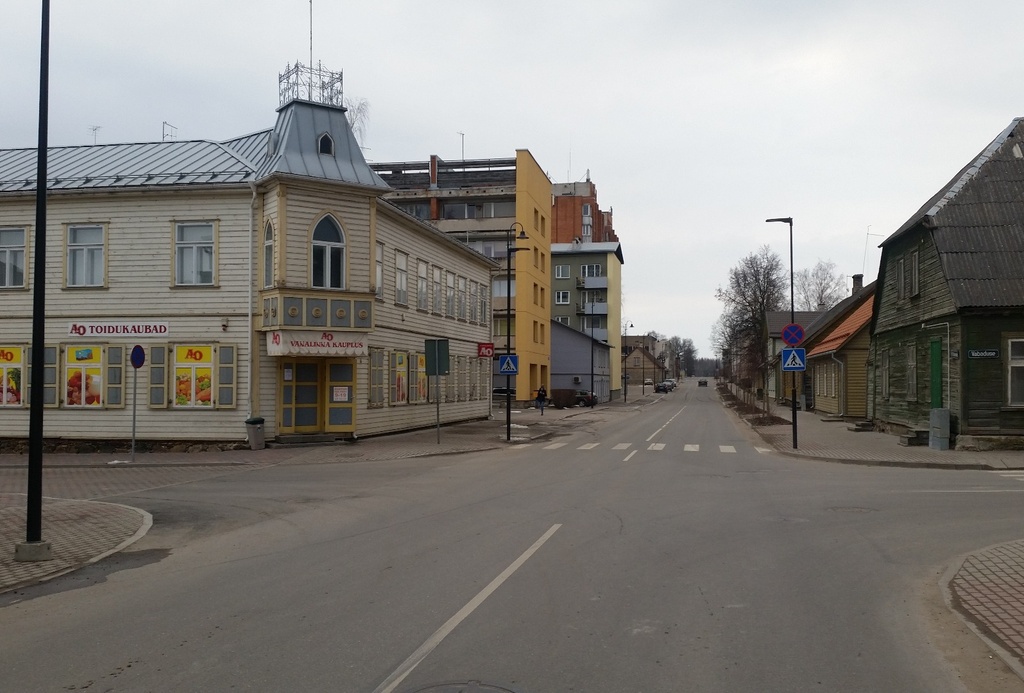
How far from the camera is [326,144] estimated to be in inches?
1021

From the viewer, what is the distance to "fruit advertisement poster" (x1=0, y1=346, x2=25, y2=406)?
1011 inches

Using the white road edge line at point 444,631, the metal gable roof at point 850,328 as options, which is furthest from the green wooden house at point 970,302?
the white road edge line at point 444,631

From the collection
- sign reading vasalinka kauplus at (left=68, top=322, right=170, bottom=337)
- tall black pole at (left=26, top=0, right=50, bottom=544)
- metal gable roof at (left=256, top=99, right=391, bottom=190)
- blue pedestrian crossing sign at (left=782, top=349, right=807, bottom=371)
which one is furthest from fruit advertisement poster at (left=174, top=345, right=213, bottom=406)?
blue pedestrian crossing sign at (left=782, top=349, right=807, bottom=371)

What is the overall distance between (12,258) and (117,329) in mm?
4321

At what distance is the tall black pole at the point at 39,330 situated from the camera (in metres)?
9.66

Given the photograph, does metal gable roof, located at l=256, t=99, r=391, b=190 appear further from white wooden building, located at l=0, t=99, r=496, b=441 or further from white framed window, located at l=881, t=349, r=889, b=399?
white framed window, located at l=881, t=349, r=889, b=399

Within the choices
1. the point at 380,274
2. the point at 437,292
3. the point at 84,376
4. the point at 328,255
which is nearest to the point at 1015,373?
the point at 380,274

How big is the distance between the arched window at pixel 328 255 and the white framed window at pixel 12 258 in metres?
9.23

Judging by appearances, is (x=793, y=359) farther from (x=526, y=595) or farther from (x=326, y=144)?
(x=526, y=595)

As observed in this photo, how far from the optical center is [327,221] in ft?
81.4

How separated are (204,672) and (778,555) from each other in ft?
21.1

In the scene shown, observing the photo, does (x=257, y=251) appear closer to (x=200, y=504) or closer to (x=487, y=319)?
(x=200, y=504)

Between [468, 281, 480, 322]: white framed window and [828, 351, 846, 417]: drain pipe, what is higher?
[468, 281, 480, 322]: white framed window

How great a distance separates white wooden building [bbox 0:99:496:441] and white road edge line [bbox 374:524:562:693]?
53.6 feet
